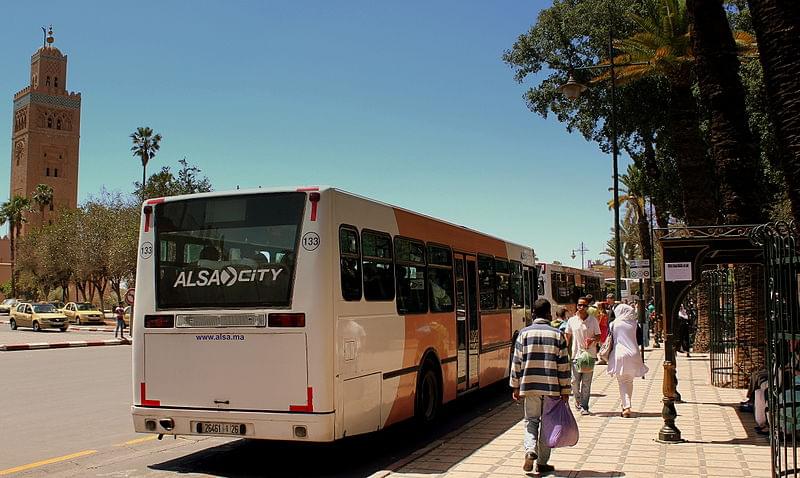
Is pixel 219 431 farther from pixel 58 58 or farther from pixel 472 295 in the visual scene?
pixel 58 58

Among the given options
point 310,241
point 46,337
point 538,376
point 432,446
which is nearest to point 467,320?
point 432,446

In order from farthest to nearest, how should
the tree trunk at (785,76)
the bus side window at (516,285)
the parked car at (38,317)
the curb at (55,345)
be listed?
the parked car at (38,317) < the curb at (55,345) < the bus side window at (516,285) < the tree trunk at (785,76)

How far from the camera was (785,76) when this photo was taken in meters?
6.41

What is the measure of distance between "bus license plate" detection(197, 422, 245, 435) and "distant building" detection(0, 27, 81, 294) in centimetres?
13389

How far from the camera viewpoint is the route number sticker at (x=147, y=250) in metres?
8.71

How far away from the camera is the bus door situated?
12086 millimetres

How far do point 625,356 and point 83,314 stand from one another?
4655 cm

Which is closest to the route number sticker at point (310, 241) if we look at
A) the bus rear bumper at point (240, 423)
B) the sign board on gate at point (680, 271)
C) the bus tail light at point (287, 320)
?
the bus tail light at point (287, 320)

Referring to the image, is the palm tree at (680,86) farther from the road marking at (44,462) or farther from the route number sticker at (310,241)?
the road marking at (44,462)

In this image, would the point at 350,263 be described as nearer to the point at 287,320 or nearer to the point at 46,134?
the point at 287,320

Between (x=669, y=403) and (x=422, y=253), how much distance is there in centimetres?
379

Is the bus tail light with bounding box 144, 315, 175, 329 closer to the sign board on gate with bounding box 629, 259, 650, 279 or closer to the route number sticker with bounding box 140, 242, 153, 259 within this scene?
the route number sticker with bounding box 140, 242, 153, 259

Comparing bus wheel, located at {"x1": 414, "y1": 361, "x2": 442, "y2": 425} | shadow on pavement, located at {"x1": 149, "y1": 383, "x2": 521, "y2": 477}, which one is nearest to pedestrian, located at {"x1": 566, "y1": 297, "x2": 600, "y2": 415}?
shadow on pavement, located at {"x1": 149, "y1": 383, "x2": 521, "y2": 477}

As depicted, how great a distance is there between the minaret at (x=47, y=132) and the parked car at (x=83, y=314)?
279ft
